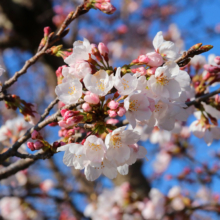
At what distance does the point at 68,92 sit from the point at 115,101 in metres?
0.21

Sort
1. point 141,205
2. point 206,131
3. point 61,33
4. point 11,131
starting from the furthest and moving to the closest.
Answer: point 141,205
point 11,131
point 206,131
point 61,33

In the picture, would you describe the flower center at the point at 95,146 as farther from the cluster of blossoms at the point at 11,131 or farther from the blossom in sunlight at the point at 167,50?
the cluster of blossoms at the point at 11,131

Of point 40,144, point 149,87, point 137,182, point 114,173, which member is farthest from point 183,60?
point 137,182

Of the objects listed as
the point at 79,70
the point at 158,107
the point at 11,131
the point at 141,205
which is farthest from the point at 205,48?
the point at 141,205

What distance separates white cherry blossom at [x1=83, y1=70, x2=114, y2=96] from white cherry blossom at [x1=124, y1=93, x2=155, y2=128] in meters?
0.09

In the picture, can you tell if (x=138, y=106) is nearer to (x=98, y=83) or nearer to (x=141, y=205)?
(x=98, y=83)

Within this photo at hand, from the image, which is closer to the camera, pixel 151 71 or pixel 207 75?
pixel 151 71

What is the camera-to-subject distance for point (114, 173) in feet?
3.44

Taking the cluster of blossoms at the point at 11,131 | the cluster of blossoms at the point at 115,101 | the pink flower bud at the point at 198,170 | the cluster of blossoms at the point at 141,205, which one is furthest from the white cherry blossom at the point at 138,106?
the pink flower bud at the point at 198,170

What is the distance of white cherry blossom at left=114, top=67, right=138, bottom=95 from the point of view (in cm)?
91

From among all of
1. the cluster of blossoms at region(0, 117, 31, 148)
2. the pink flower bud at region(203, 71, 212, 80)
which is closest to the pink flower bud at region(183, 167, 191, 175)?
the pink flower bud at region(203, 71, 212, 80)

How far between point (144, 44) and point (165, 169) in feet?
→ 12.6

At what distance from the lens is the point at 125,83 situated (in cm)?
92

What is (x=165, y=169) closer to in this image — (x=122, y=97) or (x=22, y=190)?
(x=22, y=190)
